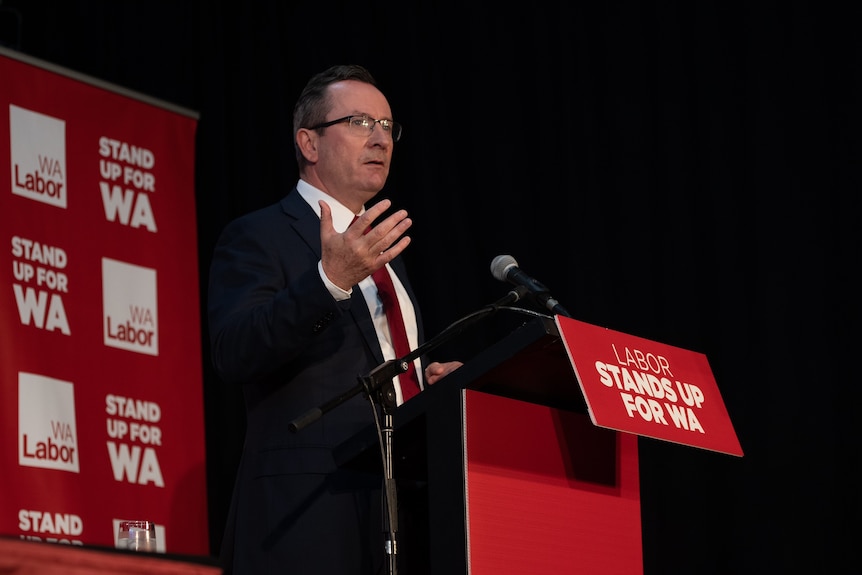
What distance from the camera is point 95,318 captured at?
410 centimetres

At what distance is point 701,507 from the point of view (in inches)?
149

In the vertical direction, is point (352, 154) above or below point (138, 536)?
above

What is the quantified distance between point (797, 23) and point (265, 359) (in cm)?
245

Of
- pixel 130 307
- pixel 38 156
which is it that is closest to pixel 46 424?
pixel 130 307

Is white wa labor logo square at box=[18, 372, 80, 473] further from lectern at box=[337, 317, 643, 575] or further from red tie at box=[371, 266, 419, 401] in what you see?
lectern at box=[337, 317, 643, 575]

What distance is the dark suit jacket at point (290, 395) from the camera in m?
2.33

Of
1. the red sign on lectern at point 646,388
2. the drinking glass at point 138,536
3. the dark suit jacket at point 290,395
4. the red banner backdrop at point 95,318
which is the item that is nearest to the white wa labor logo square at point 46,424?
the red banner backdrop at point 95,318

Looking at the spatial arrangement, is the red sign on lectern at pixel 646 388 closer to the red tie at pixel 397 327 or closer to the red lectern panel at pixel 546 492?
the red lectern panel at pixel 546 492

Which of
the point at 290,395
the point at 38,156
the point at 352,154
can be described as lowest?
the point at 290,395

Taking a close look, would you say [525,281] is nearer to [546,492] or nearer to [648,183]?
[546,492]

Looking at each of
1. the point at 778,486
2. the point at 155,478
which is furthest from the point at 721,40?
the point at 155,478

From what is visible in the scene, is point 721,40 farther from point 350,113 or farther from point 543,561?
point 543,561

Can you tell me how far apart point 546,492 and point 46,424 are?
2302 mm

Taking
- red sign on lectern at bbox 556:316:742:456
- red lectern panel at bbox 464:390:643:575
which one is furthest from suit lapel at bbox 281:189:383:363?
red sign on lectern at bbox 556:316:742:456
